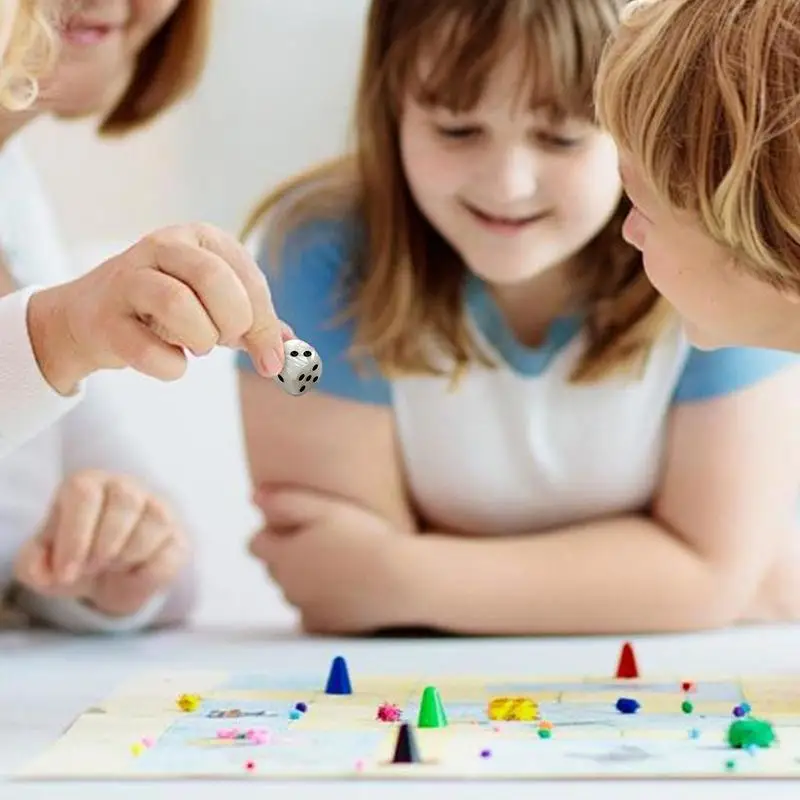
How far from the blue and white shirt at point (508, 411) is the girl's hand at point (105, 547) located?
0.48ft

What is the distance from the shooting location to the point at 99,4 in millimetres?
1010

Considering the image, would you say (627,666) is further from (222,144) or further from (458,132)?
(222,144)

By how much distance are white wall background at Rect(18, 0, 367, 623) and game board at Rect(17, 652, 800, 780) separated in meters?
0.77

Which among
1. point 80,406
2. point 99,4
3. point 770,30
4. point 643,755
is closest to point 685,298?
point 770,30

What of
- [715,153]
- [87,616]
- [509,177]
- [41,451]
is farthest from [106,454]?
[715,153]

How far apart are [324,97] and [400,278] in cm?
71

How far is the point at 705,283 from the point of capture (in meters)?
0.77

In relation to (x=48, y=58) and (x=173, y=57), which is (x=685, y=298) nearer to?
(x=48, y=58)

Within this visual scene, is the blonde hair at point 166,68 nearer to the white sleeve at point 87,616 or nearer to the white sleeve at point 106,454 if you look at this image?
the white sleeve at point 106,454

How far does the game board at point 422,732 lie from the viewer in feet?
2.07

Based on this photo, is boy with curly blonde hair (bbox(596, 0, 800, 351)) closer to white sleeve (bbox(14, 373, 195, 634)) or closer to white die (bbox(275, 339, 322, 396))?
white die (bbox(275, 339, 322, 396))

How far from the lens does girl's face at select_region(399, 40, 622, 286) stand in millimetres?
981

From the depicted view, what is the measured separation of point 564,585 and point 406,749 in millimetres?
396

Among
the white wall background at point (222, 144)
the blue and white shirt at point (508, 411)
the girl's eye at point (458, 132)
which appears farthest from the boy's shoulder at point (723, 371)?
the white wall background at point (222, 144)
